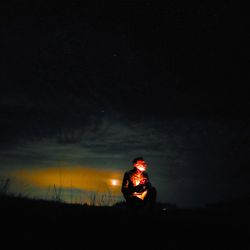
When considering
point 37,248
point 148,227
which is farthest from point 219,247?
point 37,248

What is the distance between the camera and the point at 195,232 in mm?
8914

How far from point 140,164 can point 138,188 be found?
2.64ft

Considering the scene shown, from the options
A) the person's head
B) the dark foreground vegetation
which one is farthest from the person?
the dark foreground vegetation

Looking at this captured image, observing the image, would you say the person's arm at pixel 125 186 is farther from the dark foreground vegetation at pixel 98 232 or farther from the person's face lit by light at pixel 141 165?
the dark foreground vegetation at pixel 98 232

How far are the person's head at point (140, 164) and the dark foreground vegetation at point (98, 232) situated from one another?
3.52 meters

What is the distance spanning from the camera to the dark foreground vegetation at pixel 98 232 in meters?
6.81

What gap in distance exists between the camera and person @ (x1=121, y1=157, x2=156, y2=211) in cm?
1295

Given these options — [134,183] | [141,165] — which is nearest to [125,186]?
[134,183]

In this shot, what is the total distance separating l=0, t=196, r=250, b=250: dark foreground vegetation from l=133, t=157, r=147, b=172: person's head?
352 centimetres

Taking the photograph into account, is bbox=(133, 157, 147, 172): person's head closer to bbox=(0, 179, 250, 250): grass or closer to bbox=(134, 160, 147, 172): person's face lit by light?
bbox=(134, 160, 147, 172): person's face lit by light

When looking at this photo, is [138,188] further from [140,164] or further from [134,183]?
[140,164]

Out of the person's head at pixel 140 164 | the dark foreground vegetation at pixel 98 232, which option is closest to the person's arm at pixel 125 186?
the person's head at pixel 140 164

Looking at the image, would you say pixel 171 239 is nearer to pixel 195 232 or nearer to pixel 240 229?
pixel 195 232

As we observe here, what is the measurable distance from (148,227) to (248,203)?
1379cm
